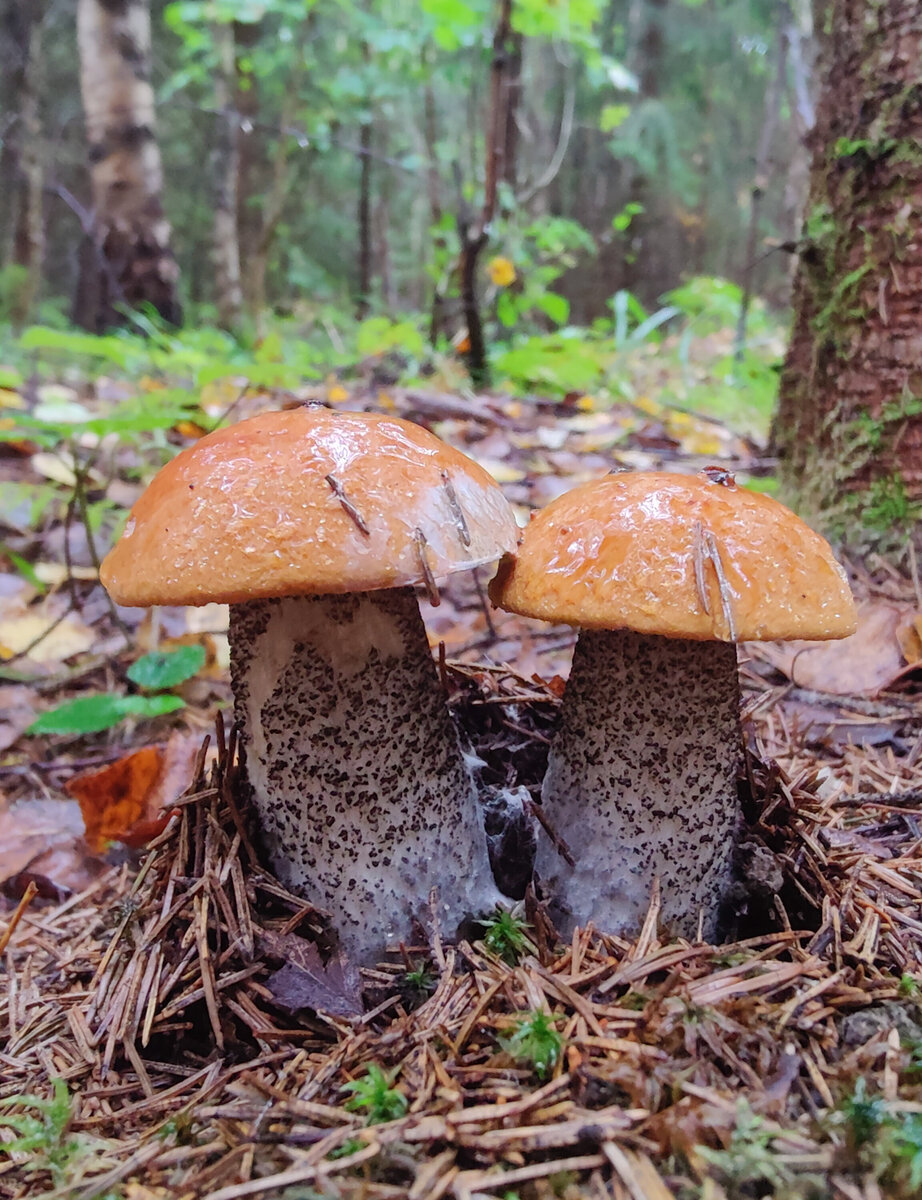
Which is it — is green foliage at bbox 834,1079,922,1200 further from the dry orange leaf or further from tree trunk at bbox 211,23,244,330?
tree trunk at bbox 211,23,244,330

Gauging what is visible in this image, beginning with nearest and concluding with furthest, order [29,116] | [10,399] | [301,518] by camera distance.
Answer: [301,518]
[10,399]
[29,116]

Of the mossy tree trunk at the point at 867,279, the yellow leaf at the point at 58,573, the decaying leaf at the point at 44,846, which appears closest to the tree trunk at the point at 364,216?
the yellow leaf at the point at 58,573

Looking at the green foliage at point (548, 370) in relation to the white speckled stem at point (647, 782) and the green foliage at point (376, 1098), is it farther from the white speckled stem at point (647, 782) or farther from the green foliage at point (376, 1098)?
the green foliage at point (376, 1098)

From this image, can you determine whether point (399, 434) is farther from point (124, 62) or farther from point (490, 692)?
point (124, 62)

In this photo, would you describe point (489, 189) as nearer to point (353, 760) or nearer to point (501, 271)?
point (501, 271)

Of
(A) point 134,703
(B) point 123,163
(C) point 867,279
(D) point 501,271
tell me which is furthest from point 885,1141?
(B) point 123,163

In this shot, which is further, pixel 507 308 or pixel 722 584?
pixel 507 308
